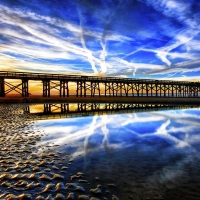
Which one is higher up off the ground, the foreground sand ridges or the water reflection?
the foreground sand ridges

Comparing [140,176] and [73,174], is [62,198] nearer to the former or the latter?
[73,174]

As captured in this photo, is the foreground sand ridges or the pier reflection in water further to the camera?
the pier reflection in water

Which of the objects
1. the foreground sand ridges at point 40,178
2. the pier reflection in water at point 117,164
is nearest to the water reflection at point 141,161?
Result: the pier reflection in water at point 117,164

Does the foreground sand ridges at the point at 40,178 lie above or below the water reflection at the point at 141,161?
above

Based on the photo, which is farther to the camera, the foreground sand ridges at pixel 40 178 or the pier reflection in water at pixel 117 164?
the pier reflection in water at pixel 117 164

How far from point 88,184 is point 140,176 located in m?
1.12

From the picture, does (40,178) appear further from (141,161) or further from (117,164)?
(141,161)

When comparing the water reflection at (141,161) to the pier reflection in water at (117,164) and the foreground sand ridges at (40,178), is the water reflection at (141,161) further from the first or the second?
the foreground sand ridges at (40,178)

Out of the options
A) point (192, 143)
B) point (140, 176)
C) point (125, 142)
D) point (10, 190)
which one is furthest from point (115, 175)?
point (192, 143)

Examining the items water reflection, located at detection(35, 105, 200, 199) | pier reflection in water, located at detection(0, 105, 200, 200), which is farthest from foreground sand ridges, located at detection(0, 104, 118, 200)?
water reflection, located at detection(35, 105, 200, 199)

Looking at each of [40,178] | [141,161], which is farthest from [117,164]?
[40,178]

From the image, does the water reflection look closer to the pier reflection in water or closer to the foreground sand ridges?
the pier reflection in water

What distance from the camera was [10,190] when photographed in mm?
3121

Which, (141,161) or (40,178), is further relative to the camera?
(141,161)
